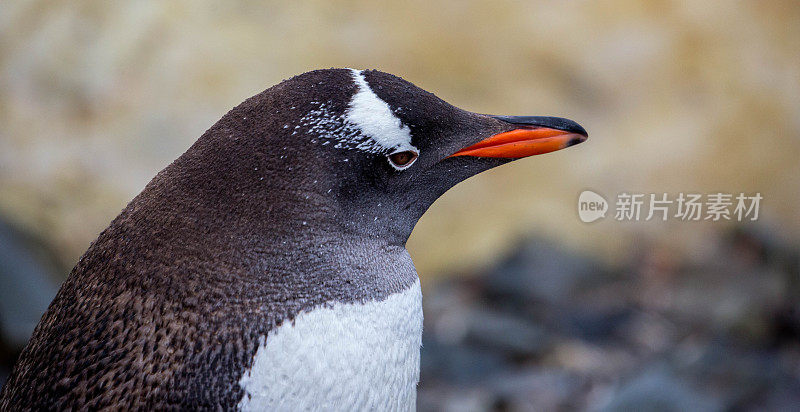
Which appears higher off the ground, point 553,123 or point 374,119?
point 553,123

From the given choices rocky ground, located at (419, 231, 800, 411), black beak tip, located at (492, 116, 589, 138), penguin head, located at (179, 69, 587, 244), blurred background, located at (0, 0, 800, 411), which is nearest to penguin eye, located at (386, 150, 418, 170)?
penguin head, located at (179, 69, 587, 244)

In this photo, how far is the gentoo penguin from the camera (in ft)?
3.33

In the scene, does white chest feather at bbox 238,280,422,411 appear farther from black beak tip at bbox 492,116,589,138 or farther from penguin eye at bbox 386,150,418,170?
black beak tip at bbox 492,116,589,138

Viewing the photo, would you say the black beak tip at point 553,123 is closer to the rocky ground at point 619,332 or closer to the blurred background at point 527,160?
the rocky ground at point 619,332

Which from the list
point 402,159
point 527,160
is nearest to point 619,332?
point 527,160

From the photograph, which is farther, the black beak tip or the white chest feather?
the black beak tip

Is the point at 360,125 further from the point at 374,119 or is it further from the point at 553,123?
the point at 553,123

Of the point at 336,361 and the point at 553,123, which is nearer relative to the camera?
the point at 336,361

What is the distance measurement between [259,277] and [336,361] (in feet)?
0.56

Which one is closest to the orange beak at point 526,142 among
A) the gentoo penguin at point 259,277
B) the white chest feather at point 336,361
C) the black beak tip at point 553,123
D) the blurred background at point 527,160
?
the black beak tip at point 553,123

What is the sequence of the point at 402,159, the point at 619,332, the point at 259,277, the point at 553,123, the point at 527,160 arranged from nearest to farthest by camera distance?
the point at 259,277, the point at 402,159, the point at 553,123, the point at 619,332, the point at 527,160

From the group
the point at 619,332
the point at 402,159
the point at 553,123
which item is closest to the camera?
the point at 402,159

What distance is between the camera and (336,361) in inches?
42.3

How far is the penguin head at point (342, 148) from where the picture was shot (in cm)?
108
